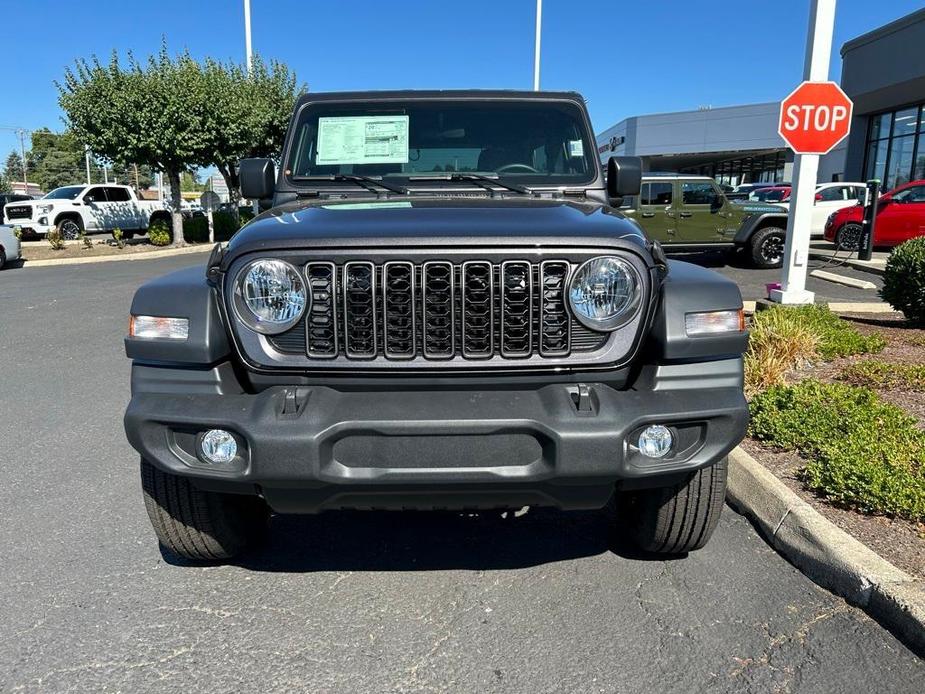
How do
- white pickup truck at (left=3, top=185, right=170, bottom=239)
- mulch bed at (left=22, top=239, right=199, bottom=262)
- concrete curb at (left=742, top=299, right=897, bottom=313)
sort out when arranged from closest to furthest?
1. concrete curb at (left=742, top=299, right=897, bottom=313)
2. mulch bed at (left=22, top=239, right=199, bottom=262)
3. white pickup truck at (left=3, top=185, right=170, bottom=239)

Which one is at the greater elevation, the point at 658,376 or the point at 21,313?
the point at 658,376

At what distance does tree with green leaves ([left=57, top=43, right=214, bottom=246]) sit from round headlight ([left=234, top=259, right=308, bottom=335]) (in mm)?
19861

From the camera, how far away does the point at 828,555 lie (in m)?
2.93

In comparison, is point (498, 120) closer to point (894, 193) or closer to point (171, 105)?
point (894, 193)

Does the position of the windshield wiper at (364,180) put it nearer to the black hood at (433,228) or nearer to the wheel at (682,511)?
the black hood at (433,228)

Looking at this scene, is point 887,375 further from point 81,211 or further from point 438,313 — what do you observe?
point 81,211

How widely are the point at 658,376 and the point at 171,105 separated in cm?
2064

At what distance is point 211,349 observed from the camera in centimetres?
246

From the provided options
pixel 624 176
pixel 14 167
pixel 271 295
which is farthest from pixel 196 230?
pixel 14 167

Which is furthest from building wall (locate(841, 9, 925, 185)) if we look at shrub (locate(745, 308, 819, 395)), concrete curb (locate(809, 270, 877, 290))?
shrub (locate(745, 308, 819, 395))

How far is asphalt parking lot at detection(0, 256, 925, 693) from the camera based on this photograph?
2.40 metres

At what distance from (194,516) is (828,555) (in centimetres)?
250

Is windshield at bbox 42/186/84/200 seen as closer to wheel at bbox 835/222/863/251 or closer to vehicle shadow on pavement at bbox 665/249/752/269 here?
vehicle shadow on pavement at bbox 665/249/752/269

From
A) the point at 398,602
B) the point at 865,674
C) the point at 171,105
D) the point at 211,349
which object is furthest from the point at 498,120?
the point at 171,105
